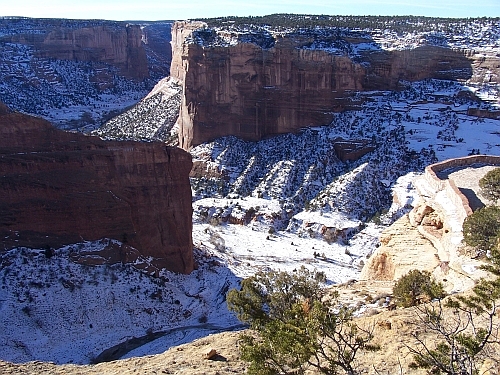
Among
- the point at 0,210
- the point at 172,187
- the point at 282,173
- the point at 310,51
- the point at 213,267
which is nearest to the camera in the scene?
the point at 0,210

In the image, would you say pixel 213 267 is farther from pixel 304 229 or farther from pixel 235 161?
pixel 235 161

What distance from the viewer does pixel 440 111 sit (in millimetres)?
68062

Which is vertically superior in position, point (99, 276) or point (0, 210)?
point (0, 210)

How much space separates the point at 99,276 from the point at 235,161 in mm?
43667

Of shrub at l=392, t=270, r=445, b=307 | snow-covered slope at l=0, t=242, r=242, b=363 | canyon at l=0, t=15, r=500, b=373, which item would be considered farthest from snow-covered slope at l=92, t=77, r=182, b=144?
shrub at l=392, t=270, r=445, b=307

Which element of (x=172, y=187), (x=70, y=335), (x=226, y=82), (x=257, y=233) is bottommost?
(x=257, y=233)

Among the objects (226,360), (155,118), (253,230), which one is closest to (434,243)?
(226,360)

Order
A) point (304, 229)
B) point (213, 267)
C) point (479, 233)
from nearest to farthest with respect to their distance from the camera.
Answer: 1. point (479, 233)
2. point (213, 267)
3. point (304, 229)

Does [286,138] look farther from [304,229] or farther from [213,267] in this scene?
[213,267]

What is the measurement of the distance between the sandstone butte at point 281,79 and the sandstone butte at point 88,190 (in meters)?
39.4

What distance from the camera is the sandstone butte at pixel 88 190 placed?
29766 millimetres

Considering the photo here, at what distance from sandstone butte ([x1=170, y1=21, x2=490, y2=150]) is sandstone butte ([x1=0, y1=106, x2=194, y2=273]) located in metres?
39.4

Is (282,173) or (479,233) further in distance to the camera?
(282,173)

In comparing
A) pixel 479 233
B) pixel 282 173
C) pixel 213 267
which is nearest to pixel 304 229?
pixel 282 173
